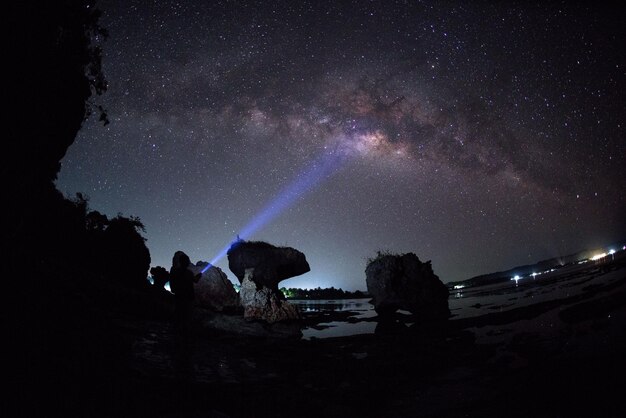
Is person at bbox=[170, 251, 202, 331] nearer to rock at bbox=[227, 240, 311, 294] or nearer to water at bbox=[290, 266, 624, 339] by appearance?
water at bbox=[290, 266, 624, 339]

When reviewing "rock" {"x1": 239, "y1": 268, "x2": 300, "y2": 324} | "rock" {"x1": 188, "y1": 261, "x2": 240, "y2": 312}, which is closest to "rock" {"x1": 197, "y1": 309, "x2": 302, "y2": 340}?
"rock" {"x1": 239, "y1": 268, "x2": 300, "y2": 324}

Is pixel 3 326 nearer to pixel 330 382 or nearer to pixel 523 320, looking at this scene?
pixel 330 382

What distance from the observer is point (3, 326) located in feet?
17.4

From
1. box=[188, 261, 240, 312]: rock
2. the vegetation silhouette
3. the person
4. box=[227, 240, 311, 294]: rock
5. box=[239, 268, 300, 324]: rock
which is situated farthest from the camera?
box=[227, 240, 311, 294]: rock

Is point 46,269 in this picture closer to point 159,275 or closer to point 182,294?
point 182,294

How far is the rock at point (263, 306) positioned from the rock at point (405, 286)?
29.2 ft

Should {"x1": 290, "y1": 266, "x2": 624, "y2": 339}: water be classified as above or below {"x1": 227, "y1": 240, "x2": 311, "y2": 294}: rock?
below

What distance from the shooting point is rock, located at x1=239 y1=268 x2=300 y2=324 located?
17516 mm

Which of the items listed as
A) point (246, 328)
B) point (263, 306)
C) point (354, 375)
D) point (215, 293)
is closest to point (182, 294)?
point (246, 328)

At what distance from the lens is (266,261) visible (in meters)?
32.1

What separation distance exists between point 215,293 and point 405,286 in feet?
50.9

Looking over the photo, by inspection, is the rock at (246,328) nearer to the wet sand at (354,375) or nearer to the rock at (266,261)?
the wet sand at (354,375)

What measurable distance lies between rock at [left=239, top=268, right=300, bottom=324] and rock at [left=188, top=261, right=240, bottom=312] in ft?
19.6

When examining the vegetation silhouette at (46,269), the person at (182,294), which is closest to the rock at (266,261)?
the vegetation silhouette at (46,269)
